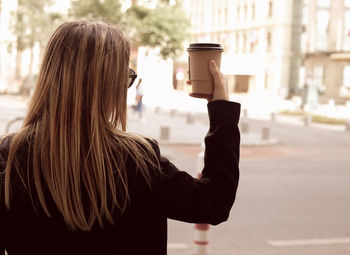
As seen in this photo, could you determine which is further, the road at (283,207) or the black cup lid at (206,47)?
the road at (283,207)

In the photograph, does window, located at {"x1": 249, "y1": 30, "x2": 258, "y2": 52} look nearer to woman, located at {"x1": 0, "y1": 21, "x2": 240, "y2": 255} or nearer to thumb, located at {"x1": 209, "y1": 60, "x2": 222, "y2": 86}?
thumb, located at {"x1": 209, "y1": 60, "x2": 222, "y2": 86}

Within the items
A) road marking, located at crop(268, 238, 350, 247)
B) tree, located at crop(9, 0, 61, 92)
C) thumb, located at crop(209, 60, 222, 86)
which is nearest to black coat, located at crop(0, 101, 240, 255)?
thumb, located at crop(209, 60, 222, 86)

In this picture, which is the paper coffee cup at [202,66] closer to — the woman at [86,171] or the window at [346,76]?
the woman at [86,171]

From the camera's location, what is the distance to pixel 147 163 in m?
1.71

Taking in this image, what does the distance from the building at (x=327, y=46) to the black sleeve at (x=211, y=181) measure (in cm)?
5818

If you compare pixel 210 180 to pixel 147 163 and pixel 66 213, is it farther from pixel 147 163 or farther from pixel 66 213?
pixel 66 213

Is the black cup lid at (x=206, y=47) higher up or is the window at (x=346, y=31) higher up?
the window at (x=346, y=31)

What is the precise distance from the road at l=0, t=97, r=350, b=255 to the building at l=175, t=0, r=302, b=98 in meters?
48.1

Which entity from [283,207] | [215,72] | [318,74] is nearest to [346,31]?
[318,74]

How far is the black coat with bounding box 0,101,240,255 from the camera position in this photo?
167 cm

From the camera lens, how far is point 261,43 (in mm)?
71125

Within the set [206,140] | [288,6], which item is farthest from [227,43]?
[206,140]

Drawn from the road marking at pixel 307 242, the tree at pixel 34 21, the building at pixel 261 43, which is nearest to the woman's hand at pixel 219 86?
the road marking at pixel 307 242

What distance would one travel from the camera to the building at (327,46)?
59.2m
